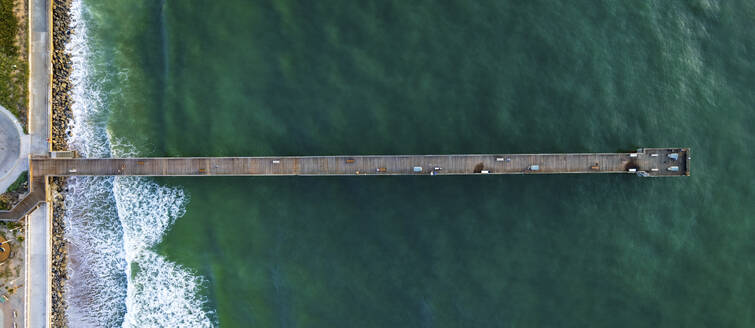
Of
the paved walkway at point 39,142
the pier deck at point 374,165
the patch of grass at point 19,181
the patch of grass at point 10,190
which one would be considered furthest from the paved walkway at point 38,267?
the pier deck at point 374,165

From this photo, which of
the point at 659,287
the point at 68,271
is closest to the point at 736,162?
the point at 659,287

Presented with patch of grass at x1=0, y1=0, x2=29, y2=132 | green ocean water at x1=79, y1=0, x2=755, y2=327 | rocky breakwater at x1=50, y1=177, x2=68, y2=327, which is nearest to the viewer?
green ocean water at x1=79, y1=0, x2=755, y2=327

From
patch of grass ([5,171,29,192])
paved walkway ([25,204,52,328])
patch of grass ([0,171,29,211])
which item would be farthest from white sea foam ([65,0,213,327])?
patch of grass ([0,171,29,211])

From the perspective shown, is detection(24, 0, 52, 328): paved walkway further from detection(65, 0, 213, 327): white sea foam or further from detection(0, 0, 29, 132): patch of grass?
detection(65, 0, 213, 327): white sea foam

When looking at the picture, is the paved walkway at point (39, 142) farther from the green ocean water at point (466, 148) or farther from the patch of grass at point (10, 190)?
the green ocean water at point (466, 148)

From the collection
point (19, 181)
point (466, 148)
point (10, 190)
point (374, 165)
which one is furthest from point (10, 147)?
point (466, 148)
